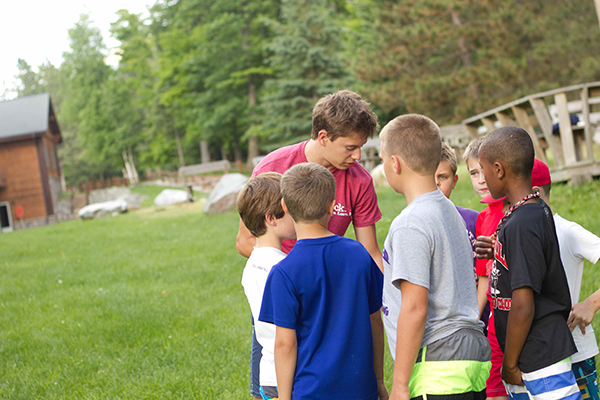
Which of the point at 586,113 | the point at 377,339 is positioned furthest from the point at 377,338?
the point at 586,113

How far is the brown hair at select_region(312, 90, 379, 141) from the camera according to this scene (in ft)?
9.61

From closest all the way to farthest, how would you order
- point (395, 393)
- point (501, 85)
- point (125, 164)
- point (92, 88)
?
1. point (395, 393)
2. point (501, 85)
3. point (92, 88)
4. point (125, 164)

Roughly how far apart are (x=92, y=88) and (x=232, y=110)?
22.6 m

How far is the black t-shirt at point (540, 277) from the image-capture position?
6.88 feet

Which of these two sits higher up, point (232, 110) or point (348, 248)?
point (232, 110)

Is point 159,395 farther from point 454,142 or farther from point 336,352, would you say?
point 454,142

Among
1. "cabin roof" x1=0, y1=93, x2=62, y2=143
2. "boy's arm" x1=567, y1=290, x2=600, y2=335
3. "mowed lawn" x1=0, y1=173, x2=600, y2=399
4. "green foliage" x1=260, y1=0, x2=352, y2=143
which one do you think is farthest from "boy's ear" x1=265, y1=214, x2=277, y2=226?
"cabin roof" x1=0, y1=93, x2=62, y2=143

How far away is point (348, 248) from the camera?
7.16 ft

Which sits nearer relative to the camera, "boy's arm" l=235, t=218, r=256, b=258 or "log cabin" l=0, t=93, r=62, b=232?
"boy's arm" l=235, t=218, r=256, b=258

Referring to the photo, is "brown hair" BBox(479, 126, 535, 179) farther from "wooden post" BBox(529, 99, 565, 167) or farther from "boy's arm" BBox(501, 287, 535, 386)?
"wooden post" BBox(529, 99, 565, 167)

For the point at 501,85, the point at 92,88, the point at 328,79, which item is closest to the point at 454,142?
the point at 501,85

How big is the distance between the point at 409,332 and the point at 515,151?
1.00 m

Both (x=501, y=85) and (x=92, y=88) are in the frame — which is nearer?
(x=501, y=85)

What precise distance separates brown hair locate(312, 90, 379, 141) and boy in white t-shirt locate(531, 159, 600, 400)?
1184 millimetres
